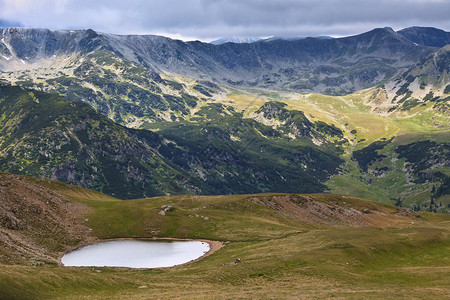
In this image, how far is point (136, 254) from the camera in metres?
122

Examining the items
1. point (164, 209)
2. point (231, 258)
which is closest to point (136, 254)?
point (231, 258)

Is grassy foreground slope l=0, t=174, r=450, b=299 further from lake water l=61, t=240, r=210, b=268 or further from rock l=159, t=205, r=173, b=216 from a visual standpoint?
lake water l=61, t=240, r=210, b=268

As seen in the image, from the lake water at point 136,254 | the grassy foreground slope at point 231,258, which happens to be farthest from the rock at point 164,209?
the lake water at point 136,254

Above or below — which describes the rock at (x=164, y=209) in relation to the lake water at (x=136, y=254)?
above

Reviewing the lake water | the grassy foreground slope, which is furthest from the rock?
the lake water

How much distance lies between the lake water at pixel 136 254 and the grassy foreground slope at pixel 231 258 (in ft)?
21.3

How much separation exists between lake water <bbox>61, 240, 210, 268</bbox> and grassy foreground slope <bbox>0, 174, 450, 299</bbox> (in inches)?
255

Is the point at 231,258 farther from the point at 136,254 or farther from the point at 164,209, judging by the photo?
the point at 164,209

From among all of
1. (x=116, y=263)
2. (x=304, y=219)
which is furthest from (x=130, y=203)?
(x=304, y=219)

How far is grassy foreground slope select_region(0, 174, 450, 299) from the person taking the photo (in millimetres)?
68188

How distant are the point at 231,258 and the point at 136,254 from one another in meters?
34.0

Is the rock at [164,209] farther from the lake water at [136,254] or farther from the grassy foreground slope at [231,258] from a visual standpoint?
the lake water at [136,254]

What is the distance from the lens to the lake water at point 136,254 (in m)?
110

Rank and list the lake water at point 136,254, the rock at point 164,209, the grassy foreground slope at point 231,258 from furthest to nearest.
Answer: the rock at point 164,209
the lake water at point 136,254
the grassy foreground slope at point 231,258
